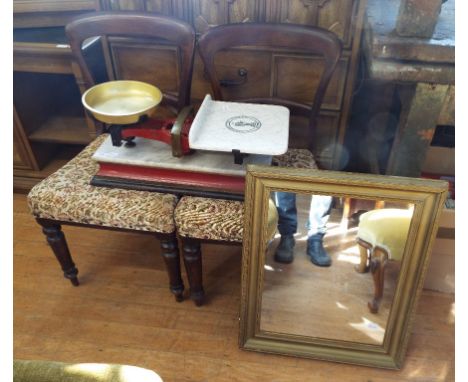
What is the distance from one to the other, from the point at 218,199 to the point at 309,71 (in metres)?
0.63

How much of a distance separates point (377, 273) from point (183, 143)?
2.19 ft

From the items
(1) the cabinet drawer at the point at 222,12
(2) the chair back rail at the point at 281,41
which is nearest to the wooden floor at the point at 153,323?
(2) the chair back rail at the point at 281,41

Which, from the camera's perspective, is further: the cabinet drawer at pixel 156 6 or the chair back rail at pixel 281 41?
the cabinet drawer at pixel 156 6

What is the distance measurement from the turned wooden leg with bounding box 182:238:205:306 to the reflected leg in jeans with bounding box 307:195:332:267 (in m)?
0.34

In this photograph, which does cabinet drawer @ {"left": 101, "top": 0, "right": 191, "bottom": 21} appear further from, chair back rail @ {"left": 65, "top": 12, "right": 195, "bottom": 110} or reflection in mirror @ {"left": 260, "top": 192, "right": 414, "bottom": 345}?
reflection in mirror @ {"left": 260, "top": 192, "right": 414, "bottom": 345}

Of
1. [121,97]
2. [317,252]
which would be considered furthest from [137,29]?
[317,252]

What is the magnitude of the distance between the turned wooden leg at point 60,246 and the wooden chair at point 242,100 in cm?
44

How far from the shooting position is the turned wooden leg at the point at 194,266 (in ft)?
4.41

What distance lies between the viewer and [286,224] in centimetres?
124

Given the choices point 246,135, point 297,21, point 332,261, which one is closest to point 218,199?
point 246,135

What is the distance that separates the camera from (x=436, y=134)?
167 centimetres

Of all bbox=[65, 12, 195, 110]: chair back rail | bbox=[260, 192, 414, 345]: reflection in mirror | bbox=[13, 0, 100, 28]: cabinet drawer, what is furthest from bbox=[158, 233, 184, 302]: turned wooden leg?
bbox=[13, 0, 100, 28]: cabinet drawer

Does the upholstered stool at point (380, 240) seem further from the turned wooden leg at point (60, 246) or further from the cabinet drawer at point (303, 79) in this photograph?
the turned wooden leg at point (60, 246)

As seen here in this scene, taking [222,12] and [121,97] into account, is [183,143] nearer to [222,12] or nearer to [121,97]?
[121,97]
